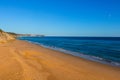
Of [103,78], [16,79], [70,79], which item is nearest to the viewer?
[16,79]

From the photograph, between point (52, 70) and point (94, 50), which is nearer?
point (52, 70)

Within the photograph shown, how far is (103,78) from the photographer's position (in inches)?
442

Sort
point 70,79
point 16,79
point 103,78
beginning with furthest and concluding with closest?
point 103,78, point 70,79, point 16,79

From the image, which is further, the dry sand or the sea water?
the sea water

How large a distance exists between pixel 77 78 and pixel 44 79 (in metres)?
2.23

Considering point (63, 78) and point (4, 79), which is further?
point (63, 78)

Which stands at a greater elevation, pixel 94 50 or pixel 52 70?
pixel 52 70

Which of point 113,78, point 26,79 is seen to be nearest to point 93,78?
point 113,78

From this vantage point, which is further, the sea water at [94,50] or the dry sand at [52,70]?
the sea water at [94,50]

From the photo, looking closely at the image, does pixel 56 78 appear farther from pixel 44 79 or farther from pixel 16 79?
pixel 16 79

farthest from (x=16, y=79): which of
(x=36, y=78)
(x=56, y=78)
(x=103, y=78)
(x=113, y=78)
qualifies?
(x=113, y=78)

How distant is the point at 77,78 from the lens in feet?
35.1

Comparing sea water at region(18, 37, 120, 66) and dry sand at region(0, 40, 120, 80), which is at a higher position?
dry sand at region(0, 40, 120, 80)

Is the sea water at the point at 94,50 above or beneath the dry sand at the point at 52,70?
beneath
